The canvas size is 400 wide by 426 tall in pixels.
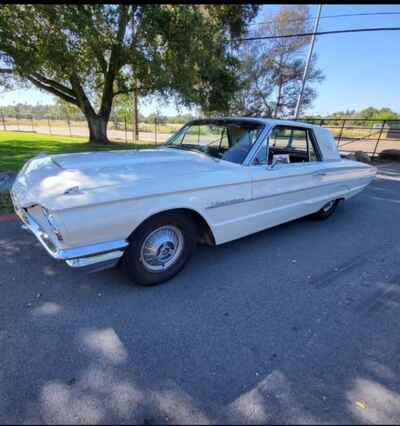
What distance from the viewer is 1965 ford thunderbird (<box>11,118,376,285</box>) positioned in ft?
6.49

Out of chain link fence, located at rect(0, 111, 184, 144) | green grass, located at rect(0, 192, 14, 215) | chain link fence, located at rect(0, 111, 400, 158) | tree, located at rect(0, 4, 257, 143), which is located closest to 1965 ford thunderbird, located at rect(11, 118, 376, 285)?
green grass, located at rect(0, 192, 14, 215)

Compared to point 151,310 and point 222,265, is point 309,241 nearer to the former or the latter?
point 222,265

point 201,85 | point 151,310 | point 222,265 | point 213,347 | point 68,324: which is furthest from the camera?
point 201,85

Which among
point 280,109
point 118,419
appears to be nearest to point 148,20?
point 118,419

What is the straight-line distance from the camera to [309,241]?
153 inches

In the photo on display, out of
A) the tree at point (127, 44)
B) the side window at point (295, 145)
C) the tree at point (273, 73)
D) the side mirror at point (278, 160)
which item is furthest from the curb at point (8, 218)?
the tree at point (273, 73)

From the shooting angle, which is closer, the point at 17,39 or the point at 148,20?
the point at 17,39

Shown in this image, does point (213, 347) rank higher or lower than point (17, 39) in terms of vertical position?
lower

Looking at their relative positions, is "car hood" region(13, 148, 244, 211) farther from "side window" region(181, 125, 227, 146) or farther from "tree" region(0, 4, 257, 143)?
"tree" region(0, 4, 257, 143)

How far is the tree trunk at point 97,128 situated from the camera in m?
14.3

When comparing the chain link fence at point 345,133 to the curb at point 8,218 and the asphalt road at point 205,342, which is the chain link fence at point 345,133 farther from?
the asphalt road at point 205,342

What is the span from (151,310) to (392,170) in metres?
12.3

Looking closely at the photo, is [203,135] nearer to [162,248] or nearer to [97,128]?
[162,248]

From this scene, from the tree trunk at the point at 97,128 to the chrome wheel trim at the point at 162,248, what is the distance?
44.0ft
